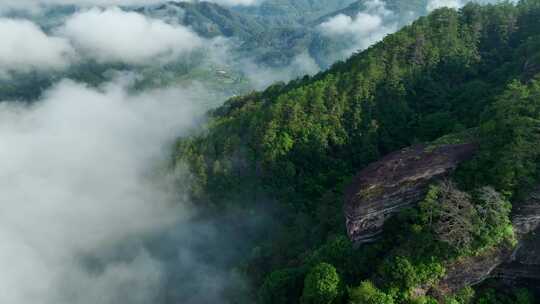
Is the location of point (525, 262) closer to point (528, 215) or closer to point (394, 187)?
point (528, 215)

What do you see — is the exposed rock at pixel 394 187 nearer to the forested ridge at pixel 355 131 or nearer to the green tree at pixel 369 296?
the forested ridge at pixel 355 131

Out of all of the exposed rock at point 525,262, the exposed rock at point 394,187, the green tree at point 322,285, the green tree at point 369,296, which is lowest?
the exposed rock at point 525,262

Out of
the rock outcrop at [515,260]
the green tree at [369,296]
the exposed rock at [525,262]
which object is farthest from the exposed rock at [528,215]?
the green tree at [369,296]

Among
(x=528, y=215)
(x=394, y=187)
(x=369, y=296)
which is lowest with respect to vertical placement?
Answer: (x=369, y=296)

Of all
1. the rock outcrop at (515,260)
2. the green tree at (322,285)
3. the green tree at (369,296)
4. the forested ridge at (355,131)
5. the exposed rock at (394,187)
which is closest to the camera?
the green tree at (369,296)

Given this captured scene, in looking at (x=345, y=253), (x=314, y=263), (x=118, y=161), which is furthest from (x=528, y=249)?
(x=118, y=161)

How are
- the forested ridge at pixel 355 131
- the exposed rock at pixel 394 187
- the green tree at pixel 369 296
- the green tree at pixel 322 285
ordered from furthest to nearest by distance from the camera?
1. the forested ridge at pixel 355 131
2. the exposed rock at pixel 394 187
3. the green tree at pixel 322 285
4. the green tree at pixel 369 296

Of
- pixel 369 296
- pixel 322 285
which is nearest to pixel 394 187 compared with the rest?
pixel 369 296
